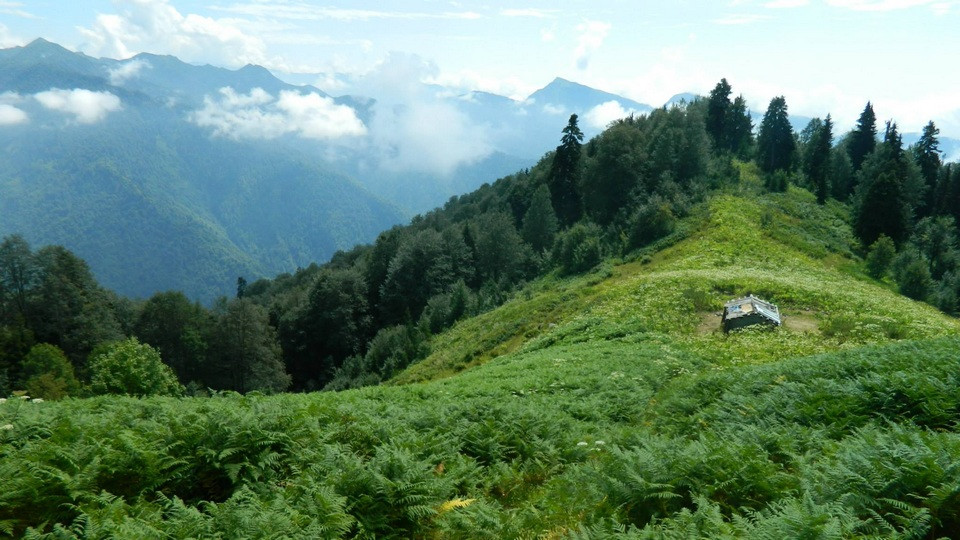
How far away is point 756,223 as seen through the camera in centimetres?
4725

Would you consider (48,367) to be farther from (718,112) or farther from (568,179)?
(718,112)

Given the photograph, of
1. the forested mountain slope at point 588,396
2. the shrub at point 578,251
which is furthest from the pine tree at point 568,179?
the shrub at point 578,251

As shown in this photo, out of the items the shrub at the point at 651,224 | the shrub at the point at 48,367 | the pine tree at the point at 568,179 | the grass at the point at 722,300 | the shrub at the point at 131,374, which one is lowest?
the shrub at the point at 48,367

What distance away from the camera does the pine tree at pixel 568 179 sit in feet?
244

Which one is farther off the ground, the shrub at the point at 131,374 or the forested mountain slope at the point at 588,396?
the forested mountain slope at the point at 588,396

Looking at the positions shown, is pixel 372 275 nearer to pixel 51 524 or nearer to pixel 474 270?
pixel 474 270

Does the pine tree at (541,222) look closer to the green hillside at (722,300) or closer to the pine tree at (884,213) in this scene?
the green hillside at (722,300)

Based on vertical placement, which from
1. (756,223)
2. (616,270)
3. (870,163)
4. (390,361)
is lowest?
(390,361)

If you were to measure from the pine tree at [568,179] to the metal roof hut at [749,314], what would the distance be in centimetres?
4910

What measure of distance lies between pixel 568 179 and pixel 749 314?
5316 cm

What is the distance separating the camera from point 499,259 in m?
67.2

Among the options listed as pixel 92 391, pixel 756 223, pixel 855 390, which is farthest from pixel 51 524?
pixel 756 223

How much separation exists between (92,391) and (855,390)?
38594 mm

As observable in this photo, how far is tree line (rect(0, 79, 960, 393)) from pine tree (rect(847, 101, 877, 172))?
20 cm
